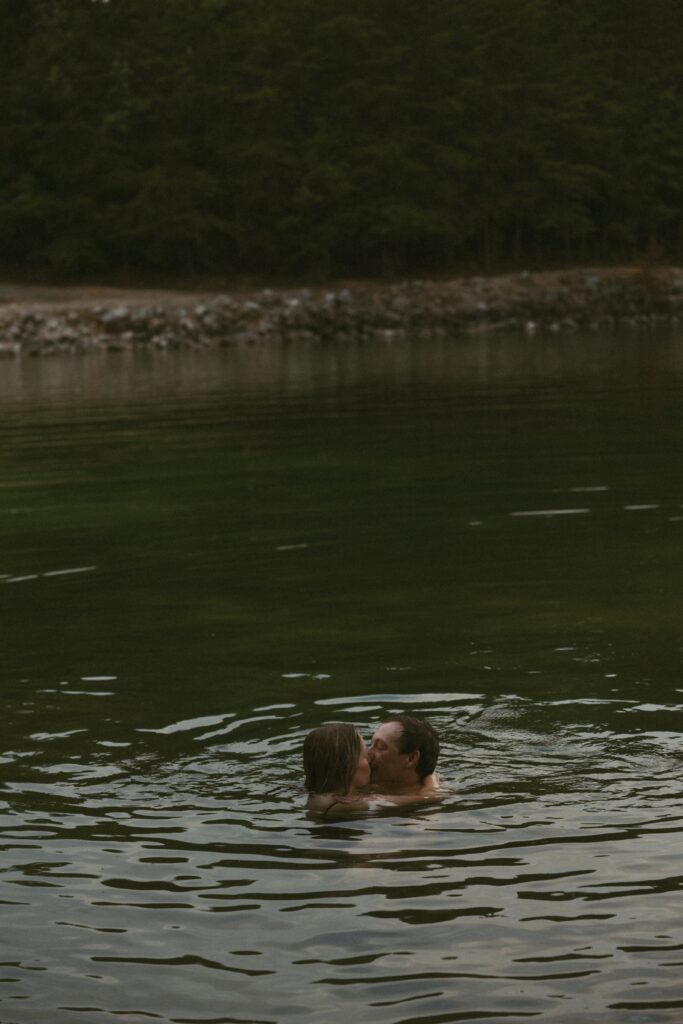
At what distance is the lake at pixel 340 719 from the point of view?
6160mm

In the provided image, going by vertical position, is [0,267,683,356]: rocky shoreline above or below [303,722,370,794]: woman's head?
above

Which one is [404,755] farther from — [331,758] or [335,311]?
[335,311]

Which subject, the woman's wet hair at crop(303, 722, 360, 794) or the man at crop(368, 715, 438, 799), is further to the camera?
the man at crop(368, 715, 438, 799)

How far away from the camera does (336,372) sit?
3812 cm

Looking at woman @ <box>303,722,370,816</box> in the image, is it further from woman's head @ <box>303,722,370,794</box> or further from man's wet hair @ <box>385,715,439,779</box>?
man's wet hair @ <box>385,715,439,779</box>

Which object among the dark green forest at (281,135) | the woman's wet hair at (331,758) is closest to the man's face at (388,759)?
the woman's wet hair at (331,758)

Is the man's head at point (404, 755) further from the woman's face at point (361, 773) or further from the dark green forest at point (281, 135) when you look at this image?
the dark green forest at point (281, 135)

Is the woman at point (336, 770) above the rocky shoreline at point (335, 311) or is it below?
below

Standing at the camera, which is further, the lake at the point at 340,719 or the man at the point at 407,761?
the man at the point at 407,761

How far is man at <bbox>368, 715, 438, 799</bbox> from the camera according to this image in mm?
8070

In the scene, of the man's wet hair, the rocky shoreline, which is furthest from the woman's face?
the rocky shoreline

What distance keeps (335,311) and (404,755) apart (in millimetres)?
50822

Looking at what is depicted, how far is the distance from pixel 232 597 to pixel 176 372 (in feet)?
90.0

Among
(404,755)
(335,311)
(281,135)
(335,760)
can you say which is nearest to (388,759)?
(404,755)
